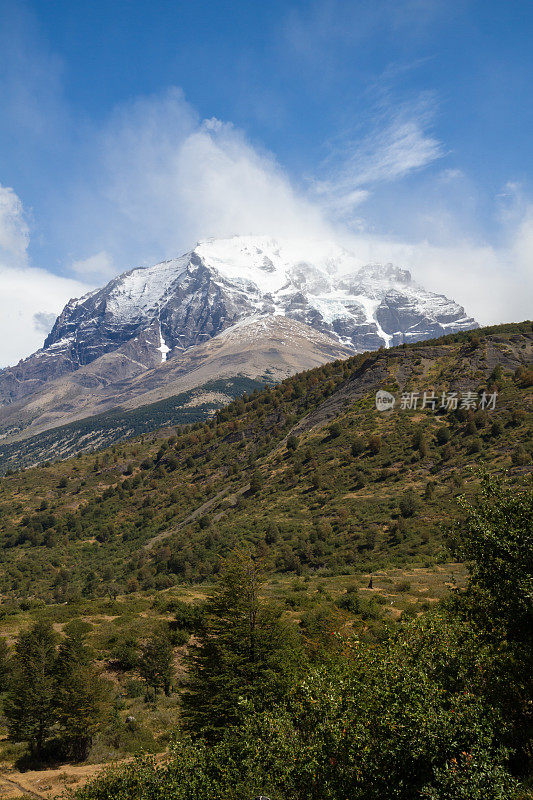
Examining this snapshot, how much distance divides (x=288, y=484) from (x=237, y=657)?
76419 mm

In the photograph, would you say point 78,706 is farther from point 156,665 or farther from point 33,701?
point 156,665

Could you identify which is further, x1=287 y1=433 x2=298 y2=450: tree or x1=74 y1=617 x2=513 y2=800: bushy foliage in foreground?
x1=287 y1=433 x2=298 y2=450: tree

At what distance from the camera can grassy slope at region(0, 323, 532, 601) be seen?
221ft

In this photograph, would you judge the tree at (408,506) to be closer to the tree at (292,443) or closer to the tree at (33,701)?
the tree at (292,443)

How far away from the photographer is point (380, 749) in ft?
36.2

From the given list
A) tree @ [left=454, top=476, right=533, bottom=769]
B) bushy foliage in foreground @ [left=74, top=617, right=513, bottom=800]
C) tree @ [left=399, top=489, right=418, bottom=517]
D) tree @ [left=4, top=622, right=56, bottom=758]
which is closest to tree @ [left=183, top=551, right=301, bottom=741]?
bushy foliage in foreground @ [left=74, top=617, right=513, bottom=800]

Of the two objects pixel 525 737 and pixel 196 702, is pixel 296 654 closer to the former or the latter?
pixel 196 702

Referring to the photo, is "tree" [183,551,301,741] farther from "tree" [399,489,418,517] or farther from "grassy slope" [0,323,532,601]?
"tree" [399,489,418,517]

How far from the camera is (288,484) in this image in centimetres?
9469

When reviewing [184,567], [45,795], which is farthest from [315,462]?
[45,795]

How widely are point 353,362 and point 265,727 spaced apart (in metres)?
136
